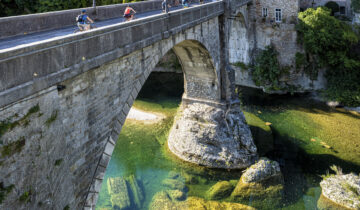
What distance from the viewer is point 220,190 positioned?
17.2m

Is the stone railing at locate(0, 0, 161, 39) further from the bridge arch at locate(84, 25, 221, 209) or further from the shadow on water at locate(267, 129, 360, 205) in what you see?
the shadow on water at locate(267, 129, 360, 205)

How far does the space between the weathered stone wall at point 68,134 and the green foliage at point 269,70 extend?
69.3ft

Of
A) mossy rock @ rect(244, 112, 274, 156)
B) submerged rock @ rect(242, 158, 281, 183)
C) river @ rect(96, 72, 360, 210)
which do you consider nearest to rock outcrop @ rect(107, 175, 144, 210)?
river @ rect(96, 72, 360, 210)

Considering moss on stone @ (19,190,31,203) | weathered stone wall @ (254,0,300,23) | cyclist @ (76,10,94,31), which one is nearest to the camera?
moss on stone @ (19,190,31,203)

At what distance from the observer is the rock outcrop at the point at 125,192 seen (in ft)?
53.9

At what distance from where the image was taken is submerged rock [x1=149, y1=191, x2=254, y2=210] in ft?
52.9

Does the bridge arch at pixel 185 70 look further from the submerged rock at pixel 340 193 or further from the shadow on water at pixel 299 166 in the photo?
the submerged rock at pixel 340 193

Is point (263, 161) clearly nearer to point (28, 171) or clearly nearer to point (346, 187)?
point (346, 187)

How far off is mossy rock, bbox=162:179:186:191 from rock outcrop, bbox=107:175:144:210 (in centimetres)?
145

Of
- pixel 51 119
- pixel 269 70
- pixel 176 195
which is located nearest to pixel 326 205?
pixel 176 195

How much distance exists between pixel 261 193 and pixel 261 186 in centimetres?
43

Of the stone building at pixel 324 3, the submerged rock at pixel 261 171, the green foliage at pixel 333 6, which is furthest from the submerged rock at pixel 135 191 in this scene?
the green foliage at pixel 333 6

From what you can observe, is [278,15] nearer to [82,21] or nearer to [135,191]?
[135,191]

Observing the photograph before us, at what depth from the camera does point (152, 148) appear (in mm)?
21797
